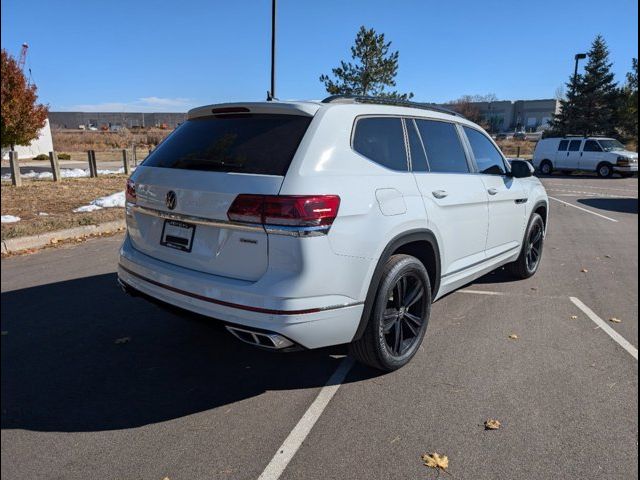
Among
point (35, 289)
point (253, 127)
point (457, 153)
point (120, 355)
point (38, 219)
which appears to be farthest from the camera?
point (38, 219)

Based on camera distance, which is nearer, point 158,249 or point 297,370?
point 158,249

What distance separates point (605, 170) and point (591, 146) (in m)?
1.33

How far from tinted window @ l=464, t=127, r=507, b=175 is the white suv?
0.73 m

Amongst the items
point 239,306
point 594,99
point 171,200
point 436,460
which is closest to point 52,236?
point 171,200

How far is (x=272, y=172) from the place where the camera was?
2697mm

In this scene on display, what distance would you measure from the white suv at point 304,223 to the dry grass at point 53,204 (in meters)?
4.97

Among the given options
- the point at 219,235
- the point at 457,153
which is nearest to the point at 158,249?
the point at 219,235

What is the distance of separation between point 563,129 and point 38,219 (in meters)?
38.8

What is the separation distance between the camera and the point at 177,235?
3.00m

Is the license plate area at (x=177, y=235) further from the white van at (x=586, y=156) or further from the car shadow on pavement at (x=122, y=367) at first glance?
the white van at (x=586, y=156)

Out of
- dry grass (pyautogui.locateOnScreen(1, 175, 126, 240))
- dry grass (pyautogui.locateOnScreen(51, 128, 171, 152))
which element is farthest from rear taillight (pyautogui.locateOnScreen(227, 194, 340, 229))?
dry grass (pyautogui.locateOnScreen(51, 128, 171, 152))

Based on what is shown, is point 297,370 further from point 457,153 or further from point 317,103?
point 457,153

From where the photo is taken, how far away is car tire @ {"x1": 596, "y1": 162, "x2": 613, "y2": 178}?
22.1 metres

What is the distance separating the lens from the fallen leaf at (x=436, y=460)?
2.46 m
